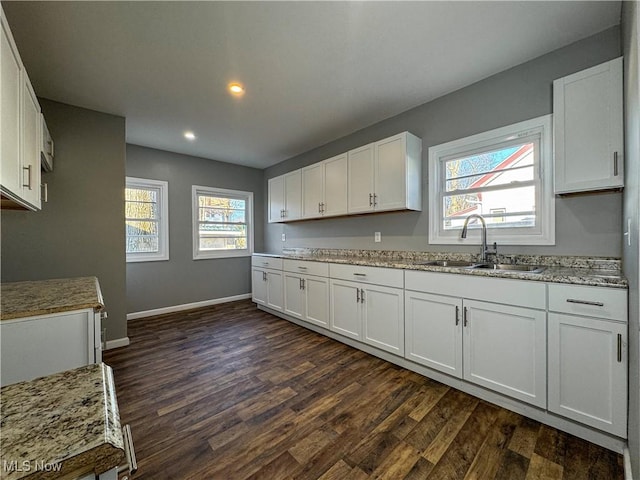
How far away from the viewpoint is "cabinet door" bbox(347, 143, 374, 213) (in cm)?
308

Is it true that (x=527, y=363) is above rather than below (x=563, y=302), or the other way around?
below

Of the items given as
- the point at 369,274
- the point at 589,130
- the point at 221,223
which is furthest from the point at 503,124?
the point at 221,223

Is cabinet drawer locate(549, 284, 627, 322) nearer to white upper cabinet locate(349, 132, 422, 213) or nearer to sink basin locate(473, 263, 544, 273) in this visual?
sink basin locate(473, 263, 544, 273)

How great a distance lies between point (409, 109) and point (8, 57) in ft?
10.0

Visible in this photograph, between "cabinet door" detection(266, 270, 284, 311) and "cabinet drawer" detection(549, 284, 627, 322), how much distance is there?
2.98 m

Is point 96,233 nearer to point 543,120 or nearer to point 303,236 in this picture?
point 303,236

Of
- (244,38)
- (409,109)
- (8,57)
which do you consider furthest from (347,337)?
(8,57)

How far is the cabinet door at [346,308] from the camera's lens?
2801 millimetres

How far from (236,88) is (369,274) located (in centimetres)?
218

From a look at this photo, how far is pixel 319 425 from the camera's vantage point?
5.69 ft

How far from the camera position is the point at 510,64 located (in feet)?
7.35

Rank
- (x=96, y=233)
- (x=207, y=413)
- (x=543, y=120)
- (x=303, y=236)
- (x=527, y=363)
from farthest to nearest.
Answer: (x=303, y=236) → (x=96, y=233) → (x=543, y=120) → (x=207, y=413) → (x=527, y=363)

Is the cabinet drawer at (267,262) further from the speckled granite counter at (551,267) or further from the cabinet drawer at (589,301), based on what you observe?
the cabinet drawer at (589,301)

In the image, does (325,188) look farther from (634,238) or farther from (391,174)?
(634,238)
